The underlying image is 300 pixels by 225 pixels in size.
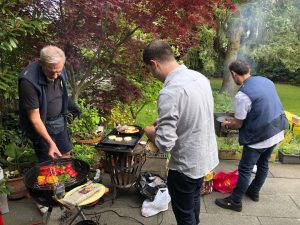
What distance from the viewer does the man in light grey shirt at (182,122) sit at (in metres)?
2.47

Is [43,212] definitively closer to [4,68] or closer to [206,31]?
[4,68]

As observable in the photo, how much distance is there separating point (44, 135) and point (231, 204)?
253 cm

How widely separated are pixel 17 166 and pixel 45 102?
5.10ft

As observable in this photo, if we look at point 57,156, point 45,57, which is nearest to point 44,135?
point 57,156

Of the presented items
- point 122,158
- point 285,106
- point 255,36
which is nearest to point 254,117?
point 122,158

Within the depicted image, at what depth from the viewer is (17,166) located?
4.31 metres

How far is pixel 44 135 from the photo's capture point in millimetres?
3215

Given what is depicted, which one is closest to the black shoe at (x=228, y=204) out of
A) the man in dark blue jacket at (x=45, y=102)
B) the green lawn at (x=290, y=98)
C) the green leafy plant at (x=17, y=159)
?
the man in dark blue jacket at (x=45, y=102)

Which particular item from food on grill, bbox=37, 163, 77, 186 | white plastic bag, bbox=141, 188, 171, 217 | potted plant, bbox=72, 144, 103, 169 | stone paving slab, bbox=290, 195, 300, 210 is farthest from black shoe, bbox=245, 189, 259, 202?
food on grill, bbox=37, 163, 77, 186

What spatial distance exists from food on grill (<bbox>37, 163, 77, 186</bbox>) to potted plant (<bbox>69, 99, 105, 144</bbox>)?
2144 millimetres

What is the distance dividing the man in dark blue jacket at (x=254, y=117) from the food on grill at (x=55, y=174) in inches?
78.4

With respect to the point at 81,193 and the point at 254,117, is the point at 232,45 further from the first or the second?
the point at 81,193

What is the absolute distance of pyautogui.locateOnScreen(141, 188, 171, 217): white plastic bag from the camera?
3865 millimetres

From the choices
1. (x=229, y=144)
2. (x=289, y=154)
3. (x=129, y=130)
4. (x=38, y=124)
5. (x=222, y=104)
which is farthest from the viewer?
(x=222, y=104)
